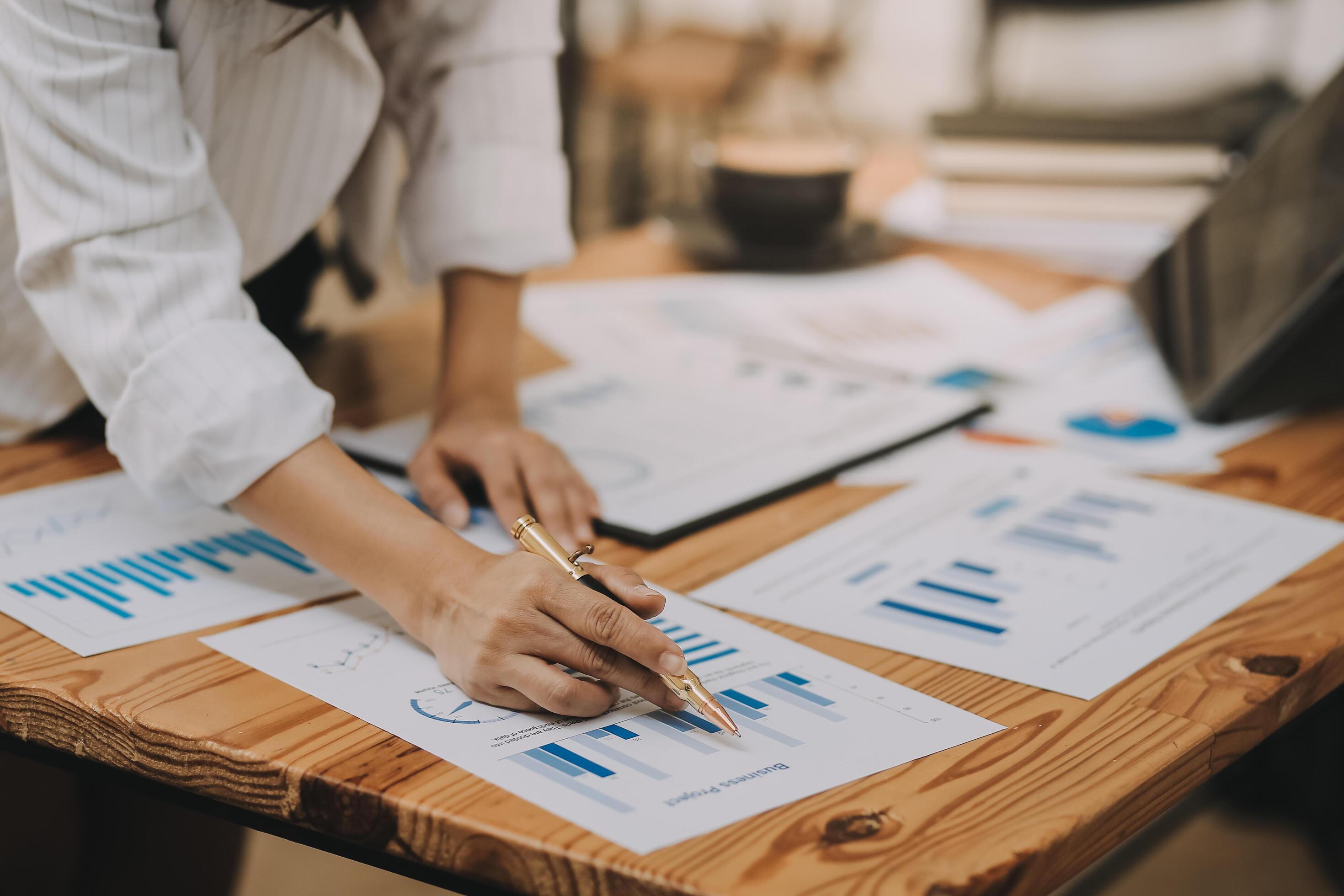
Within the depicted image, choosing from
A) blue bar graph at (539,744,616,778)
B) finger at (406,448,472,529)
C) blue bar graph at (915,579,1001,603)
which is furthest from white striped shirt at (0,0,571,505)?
blue bar graph at (915,579,1001,603)

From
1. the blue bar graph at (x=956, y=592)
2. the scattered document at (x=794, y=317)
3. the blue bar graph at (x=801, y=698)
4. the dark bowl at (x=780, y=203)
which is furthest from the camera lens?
the dark bowl at (x=780, y=203)

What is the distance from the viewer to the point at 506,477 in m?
0.72

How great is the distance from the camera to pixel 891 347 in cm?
106

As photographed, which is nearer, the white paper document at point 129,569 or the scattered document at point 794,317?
the white paper document at point 129,569

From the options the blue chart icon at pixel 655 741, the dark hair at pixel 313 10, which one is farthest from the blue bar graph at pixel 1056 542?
the dark hair at pixel 313 10

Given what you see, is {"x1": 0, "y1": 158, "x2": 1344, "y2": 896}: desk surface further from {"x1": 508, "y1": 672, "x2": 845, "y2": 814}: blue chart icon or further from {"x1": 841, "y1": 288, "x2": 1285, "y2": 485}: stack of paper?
{"x1": 841, "y1": 288, "x2": 1285, "y2": 485}: stack of paper

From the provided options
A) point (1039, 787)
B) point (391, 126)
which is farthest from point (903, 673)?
point (391, 126)

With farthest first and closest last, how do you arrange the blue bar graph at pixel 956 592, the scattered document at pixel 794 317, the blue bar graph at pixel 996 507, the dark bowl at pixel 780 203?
the dark bowl at pixel 780 203
the scattered document at pixel 794 317
the blue bar graph at pixel 996 507
the blue bar graph at pixel 956 592

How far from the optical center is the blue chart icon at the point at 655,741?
458 mm

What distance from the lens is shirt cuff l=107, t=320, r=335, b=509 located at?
1.94 feet

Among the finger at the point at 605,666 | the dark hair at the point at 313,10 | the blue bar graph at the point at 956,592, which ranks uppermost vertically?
the dark hair at the point at 313,10

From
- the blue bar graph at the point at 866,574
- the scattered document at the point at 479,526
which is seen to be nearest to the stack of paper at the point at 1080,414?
the blue bar graph at the point at 866,574

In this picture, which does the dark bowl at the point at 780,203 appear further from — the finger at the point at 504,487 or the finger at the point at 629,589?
the finger at the point at 629,589

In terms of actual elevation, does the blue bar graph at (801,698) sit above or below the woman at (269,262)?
below
